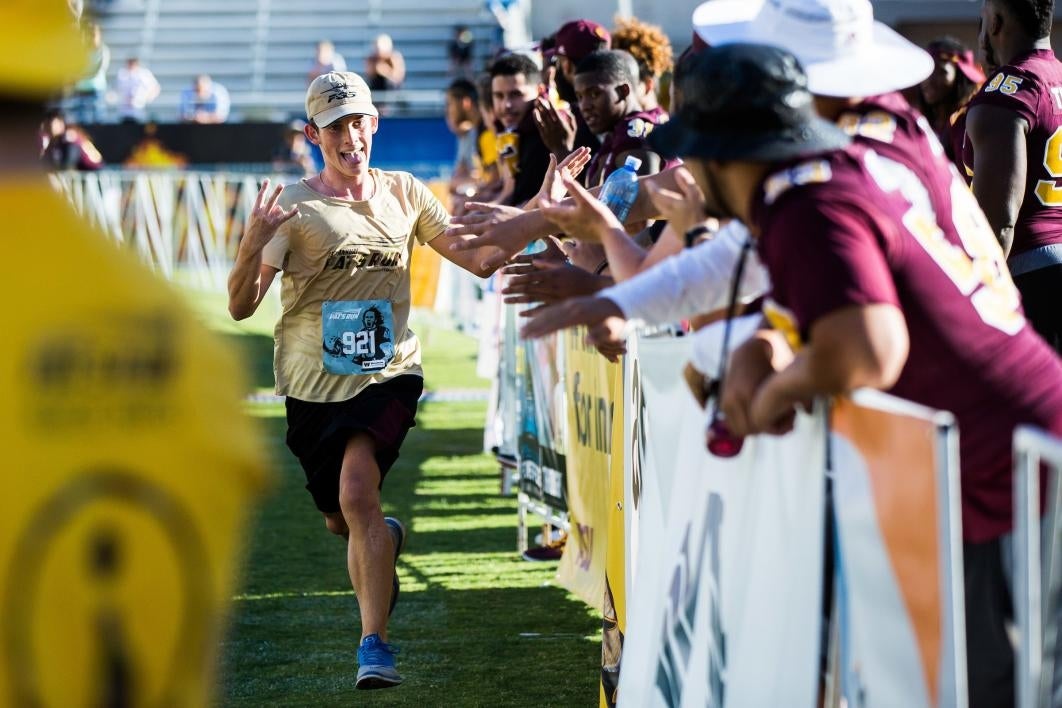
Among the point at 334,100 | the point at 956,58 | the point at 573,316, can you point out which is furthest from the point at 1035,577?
the point at 956,58

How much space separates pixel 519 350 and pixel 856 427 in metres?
5.57

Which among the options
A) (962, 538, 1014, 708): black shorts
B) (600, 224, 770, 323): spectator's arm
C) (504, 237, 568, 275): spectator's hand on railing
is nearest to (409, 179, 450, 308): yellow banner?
(504, 237, 568, 275): spectator's hand on railing

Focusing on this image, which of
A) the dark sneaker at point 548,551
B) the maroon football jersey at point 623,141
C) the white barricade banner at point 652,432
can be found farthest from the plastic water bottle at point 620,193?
the dark sneaker at point 548,551

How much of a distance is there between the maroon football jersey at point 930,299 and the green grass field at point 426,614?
7.36ft

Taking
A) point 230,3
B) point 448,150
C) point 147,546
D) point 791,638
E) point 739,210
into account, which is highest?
point 230,3

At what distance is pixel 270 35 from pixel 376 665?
29175mm

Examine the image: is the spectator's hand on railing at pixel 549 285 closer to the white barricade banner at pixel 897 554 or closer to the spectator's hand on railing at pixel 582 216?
the spectator's hand on railing at pixel 582 216

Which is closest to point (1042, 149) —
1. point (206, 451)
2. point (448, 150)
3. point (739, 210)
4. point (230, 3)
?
point (739, 210)

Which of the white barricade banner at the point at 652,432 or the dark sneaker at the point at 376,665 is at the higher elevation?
the white barricade banner at the point at 652,432

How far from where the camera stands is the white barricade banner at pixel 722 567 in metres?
3.10

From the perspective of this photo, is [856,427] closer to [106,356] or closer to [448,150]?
[106,356]

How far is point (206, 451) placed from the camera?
2092 millimetres

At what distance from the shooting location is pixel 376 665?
5.57 metres

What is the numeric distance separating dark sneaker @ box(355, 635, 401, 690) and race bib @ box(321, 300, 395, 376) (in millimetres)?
1062
